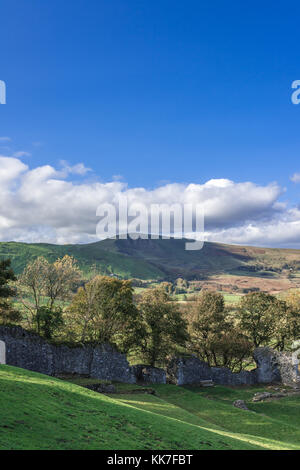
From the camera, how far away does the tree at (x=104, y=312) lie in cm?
4706

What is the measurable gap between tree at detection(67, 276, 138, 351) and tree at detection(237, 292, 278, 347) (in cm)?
2900

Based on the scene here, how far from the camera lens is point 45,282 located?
4703cm

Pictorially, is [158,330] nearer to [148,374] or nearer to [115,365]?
[148,374]

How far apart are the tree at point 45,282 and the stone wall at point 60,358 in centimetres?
819

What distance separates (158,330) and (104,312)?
10485 mm

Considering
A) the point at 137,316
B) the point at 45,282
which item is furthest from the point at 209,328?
the point at 45,282

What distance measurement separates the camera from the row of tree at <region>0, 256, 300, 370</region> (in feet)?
145

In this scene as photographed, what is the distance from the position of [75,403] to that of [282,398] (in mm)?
37722

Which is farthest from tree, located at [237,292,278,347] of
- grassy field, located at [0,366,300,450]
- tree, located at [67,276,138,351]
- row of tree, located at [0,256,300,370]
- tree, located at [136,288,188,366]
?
grassy field, located at [0,366,300,450]

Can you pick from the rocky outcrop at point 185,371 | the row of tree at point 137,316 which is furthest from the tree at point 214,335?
the rocky outcrop at point 185,371

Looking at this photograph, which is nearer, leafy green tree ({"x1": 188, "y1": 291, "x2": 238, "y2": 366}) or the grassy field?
the grassy field

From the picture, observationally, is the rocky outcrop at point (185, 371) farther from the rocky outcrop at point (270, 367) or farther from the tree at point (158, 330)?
the rocky outcrop at point (270, 367)

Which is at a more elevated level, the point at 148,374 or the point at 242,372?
the point at 148,374

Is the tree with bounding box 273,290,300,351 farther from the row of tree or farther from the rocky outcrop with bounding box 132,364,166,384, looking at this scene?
the rocky outcrop with bounding box 132,364,166,384
